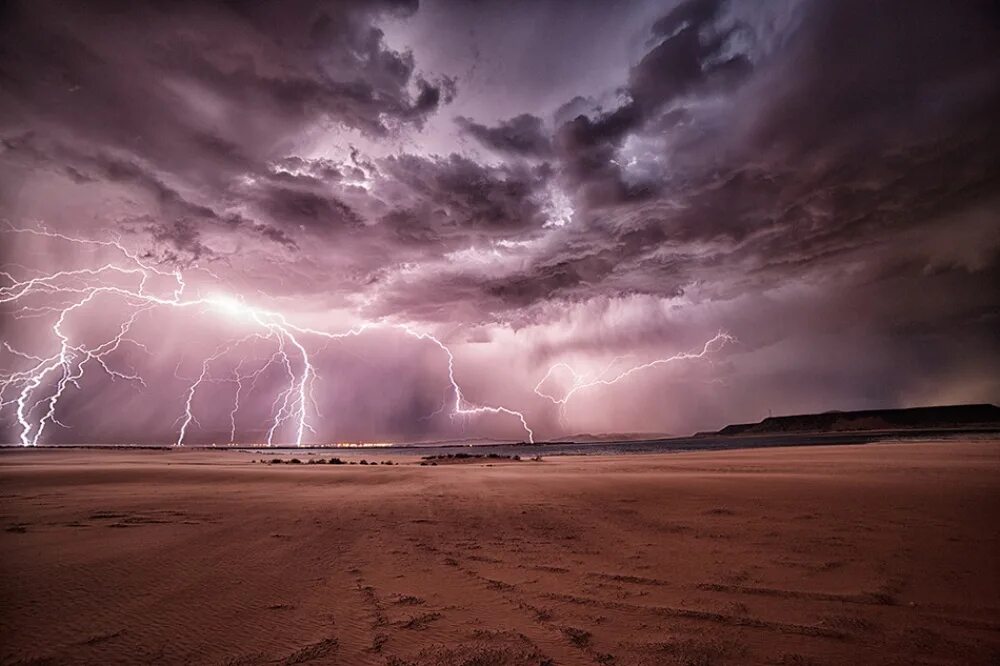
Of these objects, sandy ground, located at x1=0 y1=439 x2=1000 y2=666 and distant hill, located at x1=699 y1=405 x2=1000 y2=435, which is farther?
distant hill, located at x1=699 y1=405 x2=1000 y2=435

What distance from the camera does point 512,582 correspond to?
17.6ft

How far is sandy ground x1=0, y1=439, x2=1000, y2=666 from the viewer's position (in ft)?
12.1

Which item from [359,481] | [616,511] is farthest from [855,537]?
[359,481]

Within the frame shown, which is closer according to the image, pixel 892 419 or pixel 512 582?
pixel 512 582

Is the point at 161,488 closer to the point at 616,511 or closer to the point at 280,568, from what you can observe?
the point at 280,568

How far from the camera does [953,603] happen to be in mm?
4469

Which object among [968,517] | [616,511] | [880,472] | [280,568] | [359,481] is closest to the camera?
[280,568]

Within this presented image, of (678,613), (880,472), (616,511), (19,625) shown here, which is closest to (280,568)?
(19,625)

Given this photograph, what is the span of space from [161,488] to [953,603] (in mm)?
18896

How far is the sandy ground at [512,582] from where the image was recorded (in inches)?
145

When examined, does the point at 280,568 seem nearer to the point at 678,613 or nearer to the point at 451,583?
the point at 451,583

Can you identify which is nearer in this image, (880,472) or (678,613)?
(678,613)

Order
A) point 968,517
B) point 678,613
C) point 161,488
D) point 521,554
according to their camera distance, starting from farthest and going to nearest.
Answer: point 161,488 < point 968,517 < point 521,554 < point 678,613

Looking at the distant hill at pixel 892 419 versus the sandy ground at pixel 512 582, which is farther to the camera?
the distant hill at pixel 892 419
